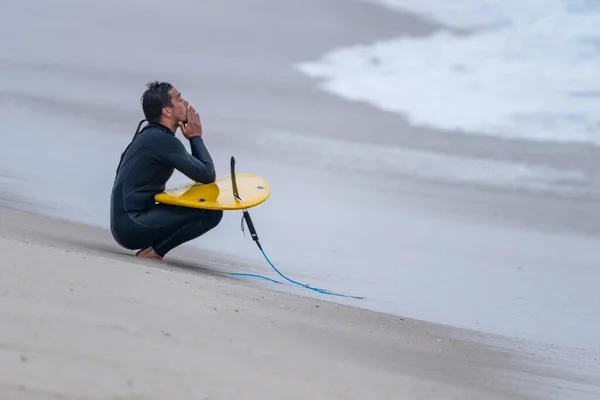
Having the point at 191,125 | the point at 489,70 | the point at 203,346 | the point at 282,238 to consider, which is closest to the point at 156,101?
the point at 191,125

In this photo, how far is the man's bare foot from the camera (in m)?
4.86

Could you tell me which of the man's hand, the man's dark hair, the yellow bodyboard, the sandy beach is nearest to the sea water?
the sandy beach

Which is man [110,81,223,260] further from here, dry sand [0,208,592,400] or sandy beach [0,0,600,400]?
dry sand [0,208,592,400]

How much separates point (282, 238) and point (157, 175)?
73.9 inches

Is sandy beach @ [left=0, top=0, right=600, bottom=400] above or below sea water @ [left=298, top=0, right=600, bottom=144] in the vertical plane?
below

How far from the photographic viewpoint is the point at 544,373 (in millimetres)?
3766

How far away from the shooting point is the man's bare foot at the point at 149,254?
486cm

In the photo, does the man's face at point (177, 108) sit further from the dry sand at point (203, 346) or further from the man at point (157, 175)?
the dry sand at point (203, 346)

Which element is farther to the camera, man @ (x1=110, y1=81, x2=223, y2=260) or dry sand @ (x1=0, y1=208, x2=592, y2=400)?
man @ (x1=110, y1=81, x2=223, y2=260)

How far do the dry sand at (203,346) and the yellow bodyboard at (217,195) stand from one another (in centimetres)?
69

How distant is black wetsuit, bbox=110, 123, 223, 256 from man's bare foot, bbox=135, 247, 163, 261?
0.02 metres

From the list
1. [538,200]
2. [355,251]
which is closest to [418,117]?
[538,200]

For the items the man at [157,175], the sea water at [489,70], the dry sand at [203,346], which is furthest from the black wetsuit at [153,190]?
the sea water at [489,70]

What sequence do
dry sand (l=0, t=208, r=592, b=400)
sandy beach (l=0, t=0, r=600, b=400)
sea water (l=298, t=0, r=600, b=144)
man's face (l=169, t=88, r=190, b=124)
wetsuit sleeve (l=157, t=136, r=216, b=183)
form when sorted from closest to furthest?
dry sand (l=0, t=208, r=592, b=400) → sandy beach (l=0, t=0, r=600, b=400) → wetsuit sleeve (l=157, t=136, r=216, b=183) → man's face (l=169, t=88, r=190, b=124) → sea water (l=298, t=0, r=600, b=144)
